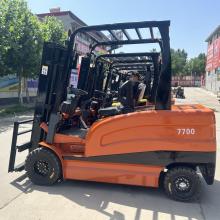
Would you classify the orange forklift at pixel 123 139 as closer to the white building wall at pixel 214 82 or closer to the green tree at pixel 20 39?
the green tree at pixel 20 39

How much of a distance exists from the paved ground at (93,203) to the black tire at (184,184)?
12cm

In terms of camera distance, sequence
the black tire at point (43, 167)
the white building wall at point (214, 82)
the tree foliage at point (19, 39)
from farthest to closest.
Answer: the white building wall at point (214, 82) < the tree foliage at point (19, 39) < the black tire at point (43, 167)

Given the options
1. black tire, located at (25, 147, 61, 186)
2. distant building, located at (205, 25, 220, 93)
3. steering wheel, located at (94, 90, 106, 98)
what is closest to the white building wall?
distant building, located at (205, 25, 220, 93)

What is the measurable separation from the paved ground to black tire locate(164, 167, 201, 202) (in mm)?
124

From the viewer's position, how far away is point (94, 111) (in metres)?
7.72

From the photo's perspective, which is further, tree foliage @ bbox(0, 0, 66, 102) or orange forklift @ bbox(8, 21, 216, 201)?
tree foliage @ bbox(0, 0, 66, 102)

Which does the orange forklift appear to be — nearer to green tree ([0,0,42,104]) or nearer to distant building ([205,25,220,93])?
green tree ([0,0,42,104])

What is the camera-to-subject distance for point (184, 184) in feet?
17.7

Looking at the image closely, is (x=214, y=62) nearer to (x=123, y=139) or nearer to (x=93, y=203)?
(x=123, y=139)

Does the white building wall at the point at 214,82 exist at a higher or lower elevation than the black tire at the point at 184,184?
higher

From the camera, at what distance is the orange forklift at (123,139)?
5.25 metres

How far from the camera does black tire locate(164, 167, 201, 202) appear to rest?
5359 millimetres

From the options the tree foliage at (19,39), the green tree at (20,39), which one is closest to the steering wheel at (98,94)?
the tree foliage at (19,39)

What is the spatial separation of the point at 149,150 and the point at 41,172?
6.26ft
